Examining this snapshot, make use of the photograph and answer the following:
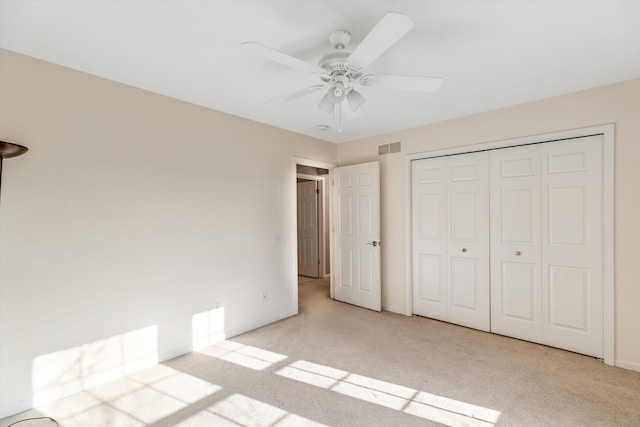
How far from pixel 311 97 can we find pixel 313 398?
2.61 metres

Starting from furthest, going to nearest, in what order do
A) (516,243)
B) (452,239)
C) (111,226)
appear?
(452,239)
(516,243)
(111,226)

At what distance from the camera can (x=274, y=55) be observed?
1639mm

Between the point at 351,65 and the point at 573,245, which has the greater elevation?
the point at 351,65

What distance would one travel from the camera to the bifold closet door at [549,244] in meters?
2.78

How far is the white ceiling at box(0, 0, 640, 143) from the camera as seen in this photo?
1.67 meters

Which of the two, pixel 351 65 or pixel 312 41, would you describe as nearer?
pixel 351 65

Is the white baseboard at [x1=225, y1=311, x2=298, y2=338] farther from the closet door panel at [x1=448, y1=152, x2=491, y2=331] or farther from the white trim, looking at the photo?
the white trim

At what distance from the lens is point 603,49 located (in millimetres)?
2100

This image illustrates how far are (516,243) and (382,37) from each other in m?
2.78

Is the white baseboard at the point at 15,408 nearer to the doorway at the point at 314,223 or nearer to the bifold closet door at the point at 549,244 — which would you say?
the bifold closet door at the point at 549,244

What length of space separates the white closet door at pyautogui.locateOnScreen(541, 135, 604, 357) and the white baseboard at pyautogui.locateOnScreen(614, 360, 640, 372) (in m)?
0.13

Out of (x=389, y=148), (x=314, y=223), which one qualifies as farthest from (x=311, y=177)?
(x=389, y=148)

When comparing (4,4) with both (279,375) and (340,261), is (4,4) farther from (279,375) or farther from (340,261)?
(340,261)

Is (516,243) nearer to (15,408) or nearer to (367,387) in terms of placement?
(367,387)
